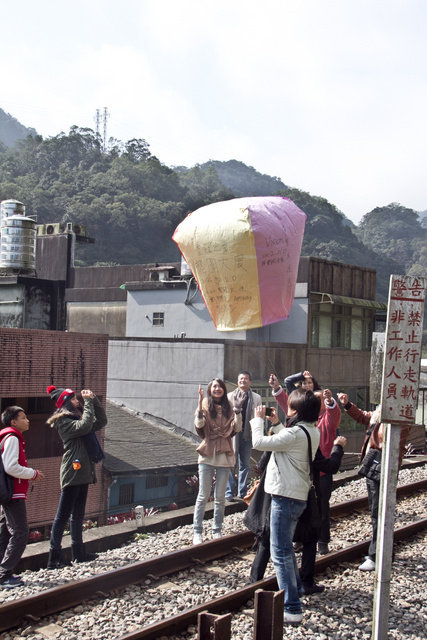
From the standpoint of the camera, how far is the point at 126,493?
52.7 feet

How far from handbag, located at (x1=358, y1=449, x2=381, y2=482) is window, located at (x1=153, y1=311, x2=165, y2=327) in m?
18.3

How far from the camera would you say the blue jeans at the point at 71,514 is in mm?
6938

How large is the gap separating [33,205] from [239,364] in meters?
58.4

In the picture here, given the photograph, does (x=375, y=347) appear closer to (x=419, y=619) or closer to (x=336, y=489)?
(x=336, y=489)

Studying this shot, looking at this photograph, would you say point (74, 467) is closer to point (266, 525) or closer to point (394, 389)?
point (266, 525)

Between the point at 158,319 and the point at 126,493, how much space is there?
979cm

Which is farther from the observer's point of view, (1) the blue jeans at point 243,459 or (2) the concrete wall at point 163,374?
(2) the concrete wall at point 163,374

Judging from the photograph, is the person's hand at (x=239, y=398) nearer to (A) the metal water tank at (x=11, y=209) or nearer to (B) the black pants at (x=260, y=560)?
(B) the black pants at (x=260, y=560)

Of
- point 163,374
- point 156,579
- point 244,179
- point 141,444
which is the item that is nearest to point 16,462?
point 156,579

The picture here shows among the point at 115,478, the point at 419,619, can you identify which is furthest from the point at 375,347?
the point at 419,619

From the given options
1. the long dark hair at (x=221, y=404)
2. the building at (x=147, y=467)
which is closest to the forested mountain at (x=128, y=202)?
the building at (x=147, y=467)

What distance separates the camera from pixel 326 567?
6922 millimetres

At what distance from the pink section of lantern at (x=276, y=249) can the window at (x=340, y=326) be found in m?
13.0

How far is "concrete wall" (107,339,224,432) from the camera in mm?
19484
